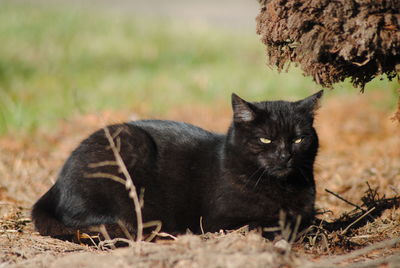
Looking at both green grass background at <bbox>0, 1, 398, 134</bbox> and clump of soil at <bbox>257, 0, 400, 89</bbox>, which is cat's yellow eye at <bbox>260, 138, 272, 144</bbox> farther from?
green grass background at <bbox>0, 1, 398, 134</bbox>

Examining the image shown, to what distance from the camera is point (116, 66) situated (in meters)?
9.23

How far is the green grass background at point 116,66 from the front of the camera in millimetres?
7160

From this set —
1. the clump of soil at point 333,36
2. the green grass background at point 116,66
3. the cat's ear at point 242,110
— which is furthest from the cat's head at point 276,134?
the green grass background at point 116,66

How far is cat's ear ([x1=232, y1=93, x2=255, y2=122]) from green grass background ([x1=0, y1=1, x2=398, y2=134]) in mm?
2633

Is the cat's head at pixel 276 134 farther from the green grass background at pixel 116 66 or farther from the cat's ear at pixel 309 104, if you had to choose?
the green grass background at pixel 116 66

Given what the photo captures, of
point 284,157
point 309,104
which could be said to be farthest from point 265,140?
point 309,104

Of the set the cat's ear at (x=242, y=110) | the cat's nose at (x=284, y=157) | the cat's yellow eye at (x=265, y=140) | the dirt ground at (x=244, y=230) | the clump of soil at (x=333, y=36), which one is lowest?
the dirt ground at (x=244, y=230)

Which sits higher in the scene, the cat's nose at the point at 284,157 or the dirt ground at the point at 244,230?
the cat's nose at the point at 284,157

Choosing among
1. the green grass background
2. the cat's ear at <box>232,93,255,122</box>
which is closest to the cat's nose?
the cat's ear at <box>232,93,255,122</box>

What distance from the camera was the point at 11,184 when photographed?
181 inches

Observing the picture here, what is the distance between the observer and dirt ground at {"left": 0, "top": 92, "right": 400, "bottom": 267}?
2.28 m

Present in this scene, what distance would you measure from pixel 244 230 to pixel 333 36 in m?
1.19

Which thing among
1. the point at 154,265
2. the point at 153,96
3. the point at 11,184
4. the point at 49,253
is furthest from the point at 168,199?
the point at 153,96

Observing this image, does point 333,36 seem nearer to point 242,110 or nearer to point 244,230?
point 242,110
